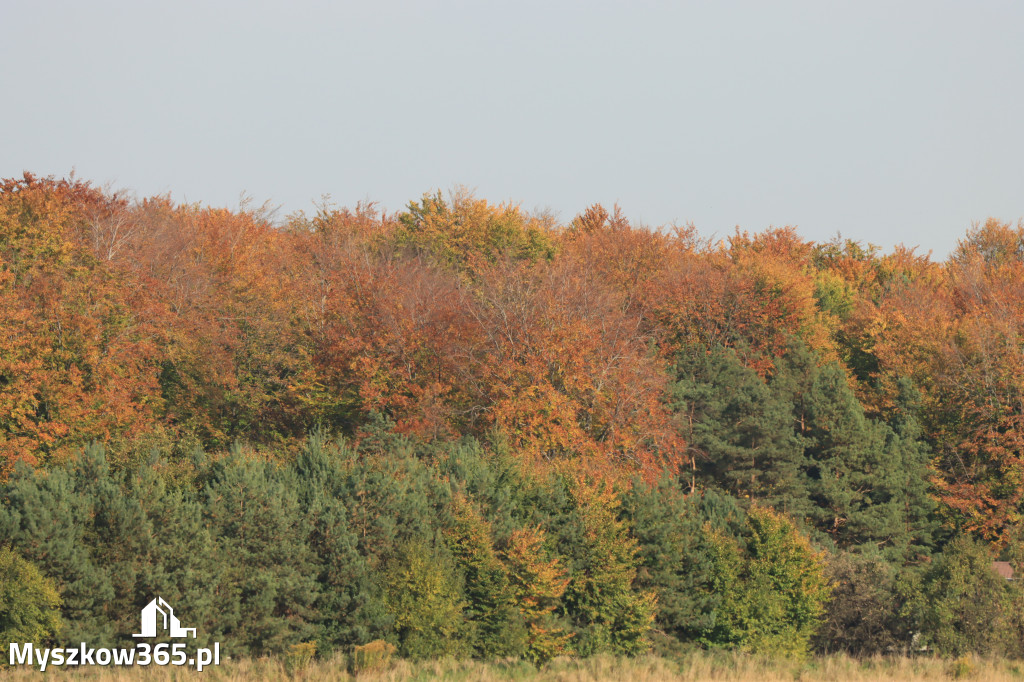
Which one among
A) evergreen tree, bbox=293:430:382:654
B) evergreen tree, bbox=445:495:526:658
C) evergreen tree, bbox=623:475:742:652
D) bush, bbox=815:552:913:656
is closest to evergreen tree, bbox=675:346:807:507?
bush, bbox=815:552:913:656

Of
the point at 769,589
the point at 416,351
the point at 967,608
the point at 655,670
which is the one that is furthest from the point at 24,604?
the point at 967,608

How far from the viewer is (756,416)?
172ft

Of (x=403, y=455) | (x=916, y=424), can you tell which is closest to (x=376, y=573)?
(x=403, y=455)

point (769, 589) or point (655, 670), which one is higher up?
point (769, 589)

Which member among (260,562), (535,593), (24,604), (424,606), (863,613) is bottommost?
(863,613)

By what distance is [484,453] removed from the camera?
43.8 metres

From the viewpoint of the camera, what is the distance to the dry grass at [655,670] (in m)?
33.2

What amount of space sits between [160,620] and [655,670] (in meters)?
14.6

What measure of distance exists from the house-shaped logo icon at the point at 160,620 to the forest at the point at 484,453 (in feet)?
0.88

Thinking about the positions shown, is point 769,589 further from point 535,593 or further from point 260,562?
point 260,562

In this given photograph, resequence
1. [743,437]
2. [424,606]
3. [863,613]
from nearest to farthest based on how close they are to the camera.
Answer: [424,606] → [863,613] → [743,437]

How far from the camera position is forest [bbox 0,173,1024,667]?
34.9 m

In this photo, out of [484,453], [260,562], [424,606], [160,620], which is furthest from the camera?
[484,453]

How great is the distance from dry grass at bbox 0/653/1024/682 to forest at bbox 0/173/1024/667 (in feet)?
2.30
